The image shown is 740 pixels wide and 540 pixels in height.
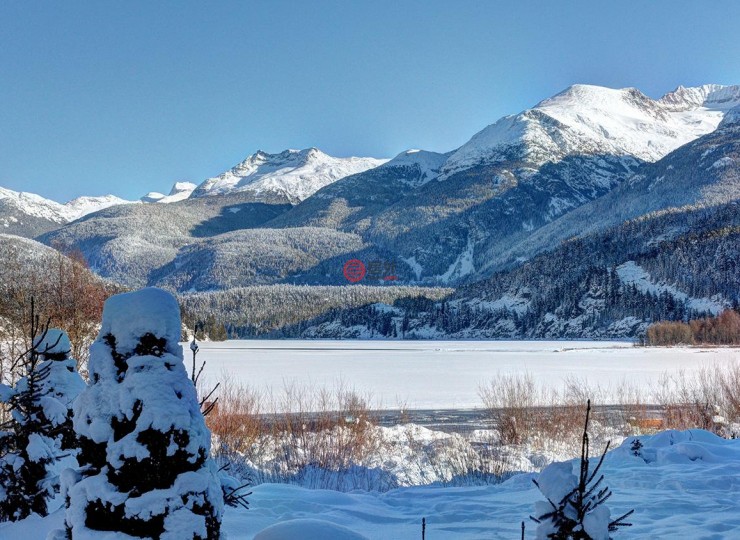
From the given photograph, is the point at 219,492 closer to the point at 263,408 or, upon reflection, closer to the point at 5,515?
the point at 5,515

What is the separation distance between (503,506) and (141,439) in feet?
27.0

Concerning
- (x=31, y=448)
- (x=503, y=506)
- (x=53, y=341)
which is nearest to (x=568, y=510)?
(x=31, y=448)

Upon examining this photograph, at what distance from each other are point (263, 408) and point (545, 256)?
15122 centimetres

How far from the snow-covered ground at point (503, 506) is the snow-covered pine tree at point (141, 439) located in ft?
12.2

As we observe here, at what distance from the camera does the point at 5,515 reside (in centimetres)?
625

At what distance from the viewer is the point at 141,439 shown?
3.39m

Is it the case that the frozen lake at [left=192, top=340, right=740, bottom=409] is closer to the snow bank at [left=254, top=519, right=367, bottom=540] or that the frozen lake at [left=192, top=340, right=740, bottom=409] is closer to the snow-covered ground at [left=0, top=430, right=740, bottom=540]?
the snow-covered ground at [left=0, top=430, right=740, bottom=540]

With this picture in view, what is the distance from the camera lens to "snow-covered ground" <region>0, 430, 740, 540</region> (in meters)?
8.64

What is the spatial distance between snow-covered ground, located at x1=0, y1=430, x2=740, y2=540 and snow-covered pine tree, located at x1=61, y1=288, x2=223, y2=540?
146 inches

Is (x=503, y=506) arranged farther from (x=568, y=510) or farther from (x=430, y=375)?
(x=430, y=375)

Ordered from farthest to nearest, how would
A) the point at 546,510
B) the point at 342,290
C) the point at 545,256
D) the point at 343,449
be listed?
1. the point at 342,290
2. the point at 545,256
3. the point at 343,449
4. the point at 546,510

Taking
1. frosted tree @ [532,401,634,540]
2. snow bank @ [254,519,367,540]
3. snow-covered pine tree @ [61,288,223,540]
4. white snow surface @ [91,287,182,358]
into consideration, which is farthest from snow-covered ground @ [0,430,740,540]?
frosted tree @ [532,401,634,540]

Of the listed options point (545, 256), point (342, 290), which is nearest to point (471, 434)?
point (545, 256)

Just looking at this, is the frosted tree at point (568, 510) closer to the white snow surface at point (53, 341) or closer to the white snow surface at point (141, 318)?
the white snow surface at point (141, 318)
